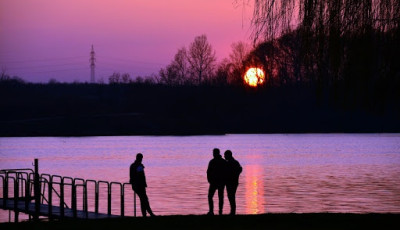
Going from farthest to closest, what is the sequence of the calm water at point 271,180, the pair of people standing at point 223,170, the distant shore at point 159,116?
the distant shore at point 159,116 → the calm water at point 271,180 → the pair of people standing at point 223,170

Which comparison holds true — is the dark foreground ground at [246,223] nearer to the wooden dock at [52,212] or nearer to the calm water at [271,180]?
the wooden dock at [52,212]

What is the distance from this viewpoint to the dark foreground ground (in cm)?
1823

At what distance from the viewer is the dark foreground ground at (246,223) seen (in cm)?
1823

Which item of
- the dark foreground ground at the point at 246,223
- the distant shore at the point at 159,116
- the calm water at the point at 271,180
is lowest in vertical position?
the calm water at the point at 271,180

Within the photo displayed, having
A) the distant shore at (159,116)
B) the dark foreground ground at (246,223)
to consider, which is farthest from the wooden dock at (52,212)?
the distant shore at (159,116)

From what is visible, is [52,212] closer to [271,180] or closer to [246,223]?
[246,223]

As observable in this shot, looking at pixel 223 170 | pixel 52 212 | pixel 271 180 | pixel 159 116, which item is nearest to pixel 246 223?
pixel 223 170

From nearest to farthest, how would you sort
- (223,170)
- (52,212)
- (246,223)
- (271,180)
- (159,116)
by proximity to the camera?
(246,223) < (223,170) < (52,212) < (271,180) < (159,116)

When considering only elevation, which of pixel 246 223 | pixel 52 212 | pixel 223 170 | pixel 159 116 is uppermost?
pixel 159 116

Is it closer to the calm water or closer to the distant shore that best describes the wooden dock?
the calm water

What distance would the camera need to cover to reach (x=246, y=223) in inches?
749

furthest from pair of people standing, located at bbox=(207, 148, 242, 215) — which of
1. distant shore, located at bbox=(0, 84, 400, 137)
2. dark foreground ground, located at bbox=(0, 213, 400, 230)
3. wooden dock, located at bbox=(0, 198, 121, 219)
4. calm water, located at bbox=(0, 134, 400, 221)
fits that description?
distant shore, located at bbox=(0, 84, 400, 137)

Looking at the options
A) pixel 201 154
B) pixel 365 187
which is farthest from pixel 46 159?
pixel 365 187

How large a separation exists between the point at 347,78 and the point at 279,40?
170 cm
